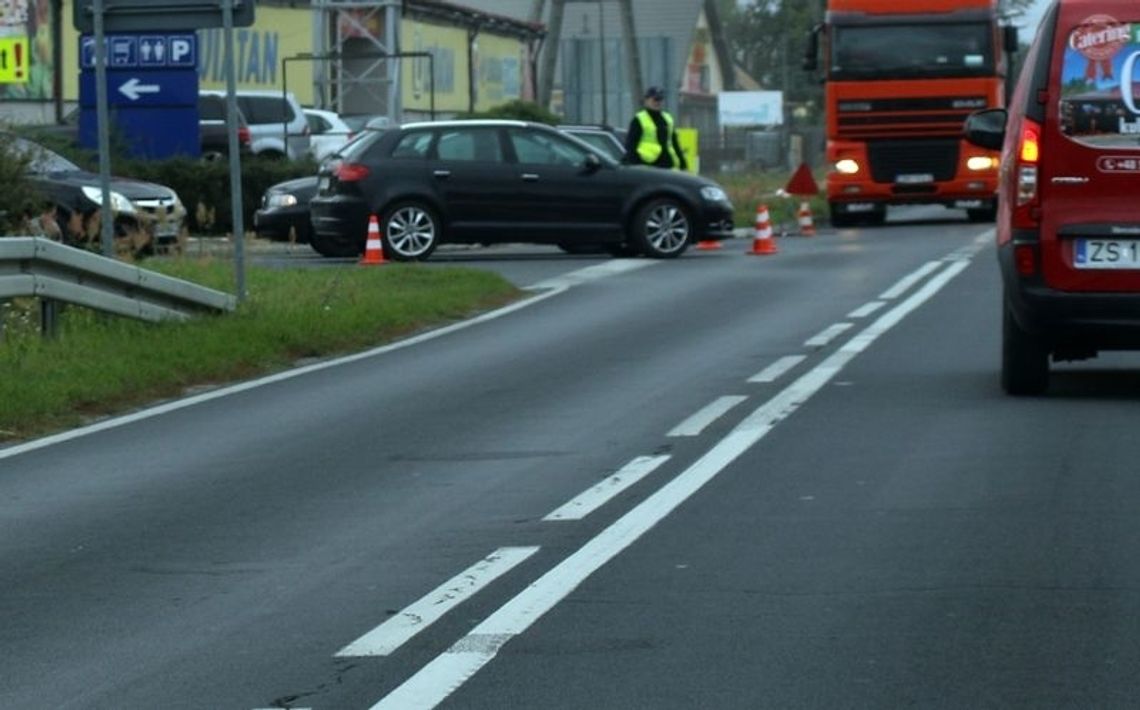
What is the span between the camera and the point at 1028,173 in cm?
1309

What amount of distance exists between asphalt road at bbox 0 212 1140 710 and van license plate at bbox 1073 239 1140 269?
736mm

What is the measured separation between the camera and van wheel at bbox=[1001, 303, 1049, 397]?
13641mm

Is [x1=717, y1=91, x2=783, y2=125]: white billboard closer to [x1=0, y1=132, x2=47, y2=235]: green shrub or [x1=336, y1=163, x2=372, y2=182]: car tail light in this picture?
[x1=336, y1=163, x2=372, y2=182]: car tail light

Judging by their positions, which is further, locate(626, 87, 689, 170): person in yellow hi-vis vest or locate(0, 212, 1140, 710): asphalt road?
locate(626, 87, 689, 170): person in yellow hi-vis vest

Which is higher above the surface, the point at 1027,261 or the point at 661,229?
the point at 1027,261

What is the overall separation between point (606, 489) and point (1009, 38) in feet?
88.6

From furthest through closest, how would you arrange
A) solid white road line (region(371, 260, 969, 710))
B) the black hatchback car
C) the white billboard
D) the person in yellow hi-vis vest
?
the white billboard
the person in yellow hi-vis vest
the black hatchback car
solid white road line (region(371, 260, 969, 710))

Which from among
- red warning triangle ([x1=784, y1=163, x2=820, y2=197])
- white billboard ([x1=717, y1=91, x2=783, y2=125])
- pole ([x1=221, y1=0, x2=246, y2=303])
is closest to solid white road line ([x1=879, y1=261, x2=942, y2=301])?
pole ([x1=221, y1=0, x2=246, y2=303])

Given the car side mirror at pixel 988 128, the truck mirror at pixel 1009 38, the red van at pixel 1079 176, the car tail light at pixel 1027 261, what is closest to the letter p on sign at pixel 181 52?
the car side mirror at pixel 988 128

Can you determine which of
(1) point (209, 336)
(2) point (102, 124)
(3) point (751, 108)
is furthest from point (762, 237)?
(3) point (751, 108)

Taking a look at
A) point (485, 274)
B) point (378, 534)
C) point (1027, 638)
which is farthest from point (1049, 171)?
point (485, 274)

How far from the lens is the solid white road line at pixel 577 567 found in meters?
6.85

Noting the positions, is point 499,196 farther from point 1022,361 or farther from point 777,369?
point 1022,361

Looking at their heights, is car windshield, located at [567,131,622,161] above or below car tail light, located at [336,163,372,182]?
above
